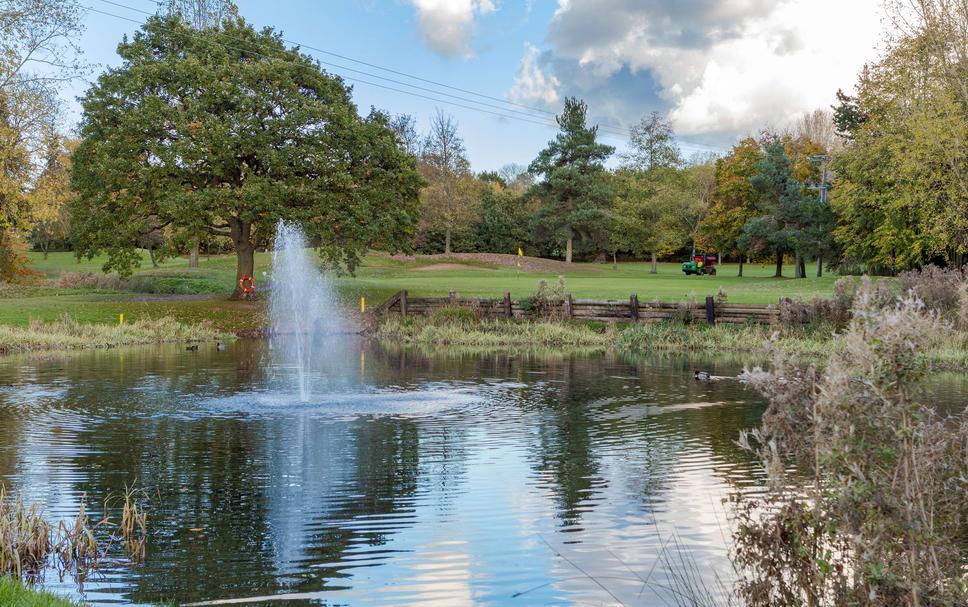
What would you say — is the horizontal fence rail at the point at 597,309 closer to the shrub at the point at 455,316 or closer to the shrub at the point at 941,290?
the shrub at the point at 455,316

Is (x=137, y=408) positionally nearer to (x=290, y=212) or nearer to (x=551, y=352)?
(x=551, y=352)

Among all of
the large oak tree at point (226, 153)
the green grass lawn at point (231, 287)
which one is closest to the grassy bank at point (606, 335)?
the green grass lawn at point (231, 287)

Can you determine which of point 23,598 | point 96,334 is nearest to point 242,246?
point 96,334

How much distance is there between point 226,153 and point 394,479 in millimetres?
26841

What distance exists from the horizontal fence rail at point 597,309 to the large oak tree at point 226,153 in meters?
3.34

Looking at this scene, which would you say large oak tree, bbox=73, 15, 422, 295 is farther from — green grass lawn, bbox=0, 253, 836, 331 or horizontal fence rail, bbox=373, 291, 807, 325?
horizontal fence rail, bbox=373, 291, 807, 325

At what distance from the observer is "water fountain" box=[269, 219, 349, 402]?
24422 millimetres

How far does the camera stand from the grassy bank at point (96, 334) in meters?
29.2

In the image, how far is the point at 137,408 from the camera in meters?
17.2

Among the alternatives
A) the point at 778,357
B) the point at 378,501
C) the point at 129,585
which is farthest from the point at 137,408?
the point at 778,357

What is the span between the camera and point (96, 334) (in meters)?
31.5

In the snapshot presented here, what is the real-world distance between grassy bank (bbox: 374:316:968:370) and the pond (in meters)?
8.34

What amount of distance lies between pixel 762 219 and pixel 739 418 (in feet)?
161

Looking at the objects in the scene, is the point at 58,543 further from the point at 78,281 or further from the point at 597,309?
the point at 78,281
